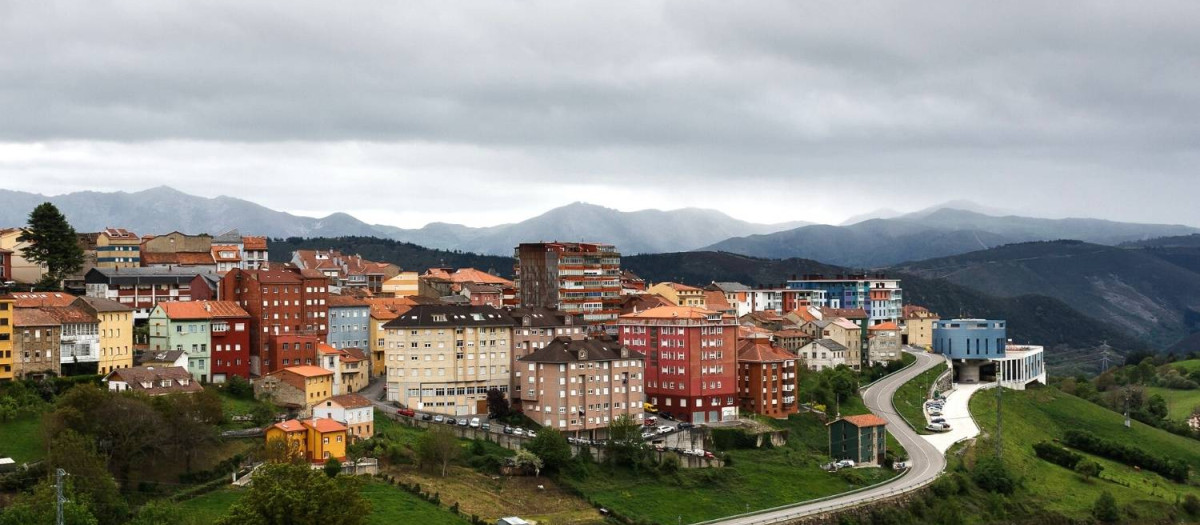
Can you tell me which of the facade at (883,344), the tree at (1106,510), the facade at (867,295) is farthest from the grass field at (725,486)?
the facade at (867,295)

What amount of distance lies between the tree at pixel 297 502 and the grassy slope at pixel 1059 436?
5693 cm

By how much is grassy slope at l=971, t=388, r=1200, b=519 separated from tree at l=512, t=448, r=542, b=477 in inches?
1595

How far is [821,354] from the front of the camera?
119m

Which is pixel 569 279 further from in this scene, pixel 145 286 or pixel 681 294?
pixel 145 286

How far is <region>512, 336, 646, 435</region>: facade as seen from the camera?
8544 cm

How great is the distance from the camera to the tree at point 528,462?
75062mm

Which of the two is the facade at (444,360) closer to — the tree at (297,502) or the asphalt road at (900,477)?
the asphalt road at (900,477)

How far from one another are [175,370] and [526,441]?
24143 millimetres

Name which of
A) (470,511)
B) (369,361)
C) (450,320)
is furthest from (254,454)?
(369,361)

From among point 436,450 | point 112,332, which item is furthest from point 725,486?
point 112,332

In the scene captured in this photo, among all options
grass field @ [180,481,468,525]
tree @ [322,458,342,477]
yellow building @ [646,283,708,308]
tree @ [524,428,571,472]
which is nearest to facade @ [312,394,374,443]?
tree @ [322,458,342,477]

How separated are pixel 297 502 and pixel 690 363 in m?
45.7

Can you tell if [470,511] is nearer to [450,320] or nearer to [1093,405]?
[450,320]

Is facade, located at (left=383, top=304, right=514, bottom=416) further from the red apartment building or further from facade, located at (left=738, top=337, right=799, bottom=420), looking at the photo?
facade, located at (left=738, top=337, right=799, bottom=420)
